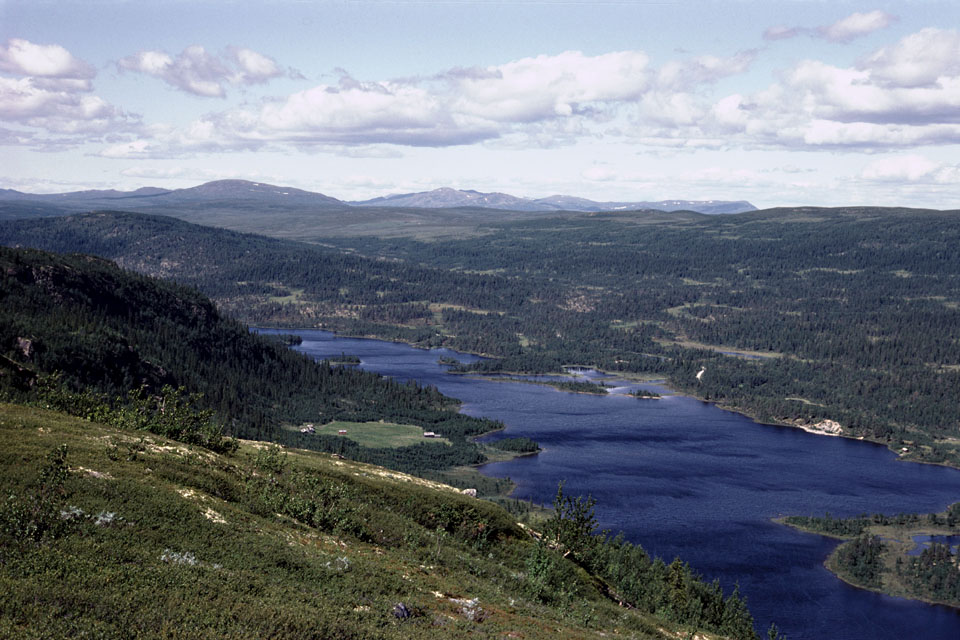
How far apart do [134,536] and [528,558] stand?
44.1 metres

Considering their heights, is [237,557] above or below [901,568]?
above

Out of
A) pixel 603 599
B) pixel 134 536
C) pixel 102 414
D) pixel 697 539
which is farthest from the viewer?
pixel 697 539

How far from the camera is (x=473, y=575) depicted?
70.3 meters

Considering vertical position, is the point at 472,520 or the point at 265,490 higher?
the point at 265,490

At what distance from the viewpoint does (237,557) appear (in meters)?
54.0

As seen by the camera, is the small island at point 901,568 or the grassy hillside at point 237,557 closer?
the grassy hillside at point 237,557

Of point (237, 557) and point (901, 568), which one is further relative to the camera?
point (901, 568)

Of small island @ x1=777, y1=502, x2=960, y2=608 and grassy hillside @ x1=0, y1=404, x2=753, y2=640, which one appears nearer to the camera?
grassy hillside @ x1=0, y1=404, x2=753, y2=640

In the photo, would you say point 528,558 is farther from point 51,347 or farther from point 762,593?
point 51,347

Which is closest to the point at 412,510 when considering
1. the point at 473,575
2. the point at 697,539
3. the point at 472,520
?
the point at 472,520

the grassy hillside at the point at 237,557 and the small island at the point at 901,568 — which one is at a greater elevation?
the grassy hillside at the point at 237,557

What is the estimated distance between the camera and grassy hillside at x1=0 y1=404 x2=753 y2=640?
42.9 metres

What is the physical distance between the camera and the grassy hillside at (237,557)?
4288 cm

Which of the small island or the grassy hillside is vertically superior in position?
the grassy hillside
